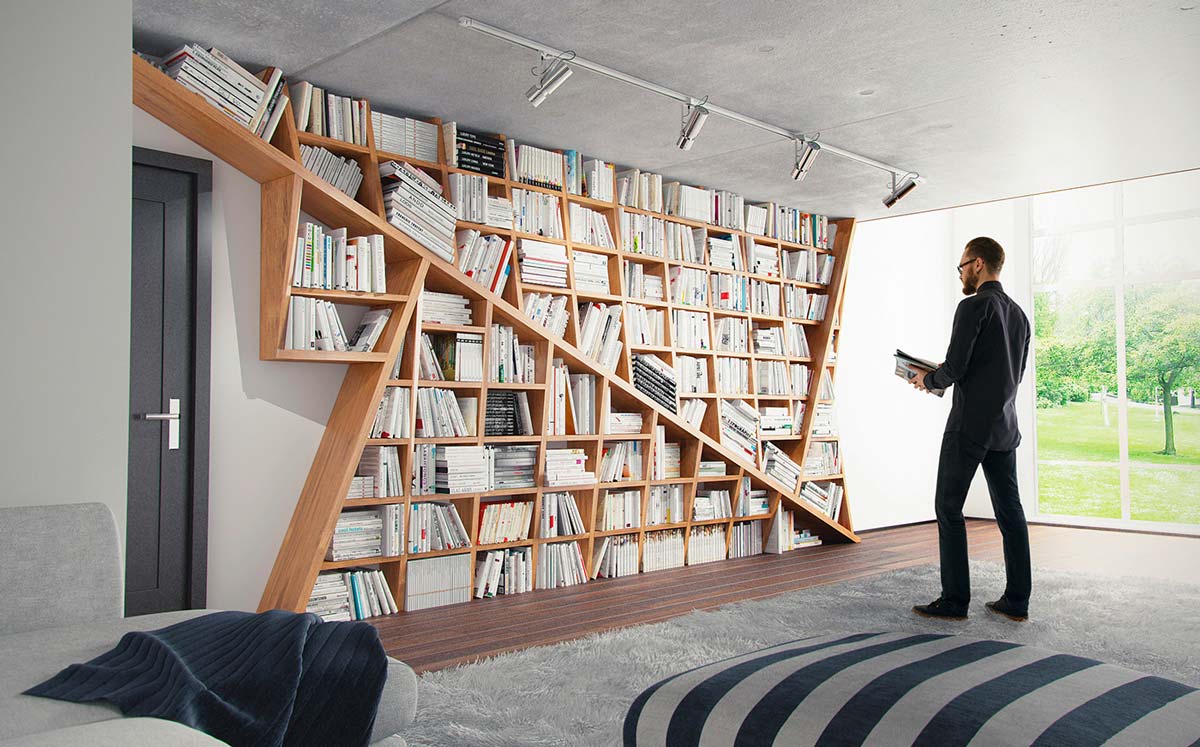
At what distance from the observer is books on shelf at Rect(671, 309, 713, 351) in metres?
6.14

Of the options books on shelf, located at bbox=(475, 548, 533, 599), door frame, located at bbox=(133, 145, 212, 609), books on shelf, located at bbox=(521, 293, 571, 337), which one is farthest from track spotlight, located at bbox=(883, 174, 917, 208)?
door frame, located at bbox=(133, 145, 212, 609)

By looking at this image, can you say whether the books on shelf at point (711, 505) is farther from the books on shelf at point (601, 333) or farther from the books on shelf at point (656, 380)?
the books on shelf at point (601, 333)

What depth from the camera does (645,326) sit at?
5922mm

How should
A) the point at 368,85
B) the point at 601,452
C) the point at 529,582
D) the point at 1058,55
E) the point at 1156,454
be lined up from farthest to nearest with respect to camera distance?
the point at 1156,454 < the point at 601,452 < the point at 529,582 < the point at 368,85 < the point at 1058,55

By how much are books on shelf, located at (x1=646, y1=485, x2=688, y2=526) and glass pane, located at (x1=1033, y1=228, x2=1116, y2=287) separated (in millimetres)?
4939

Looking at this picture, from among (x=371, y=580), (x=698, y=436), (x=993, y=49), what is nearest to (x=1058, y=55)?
(x=993, y=49)

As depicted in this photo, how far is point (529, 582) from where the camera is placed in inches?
202

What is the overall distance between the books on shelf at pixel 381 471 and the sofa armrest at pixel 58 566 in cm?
194

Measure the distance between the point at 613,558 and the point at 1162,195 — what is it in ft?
20.1

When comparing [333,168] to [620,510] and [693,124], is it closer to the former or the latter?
[693,124]

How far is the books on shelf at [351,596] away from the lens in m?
4.25

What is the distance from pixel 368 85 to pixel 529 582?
110 inches

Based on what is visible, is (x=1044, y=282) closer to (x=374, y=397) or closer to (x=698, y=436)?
(x=698, y=436)

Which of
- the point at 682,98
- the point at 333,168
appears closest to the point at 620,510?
the point at 682,98
